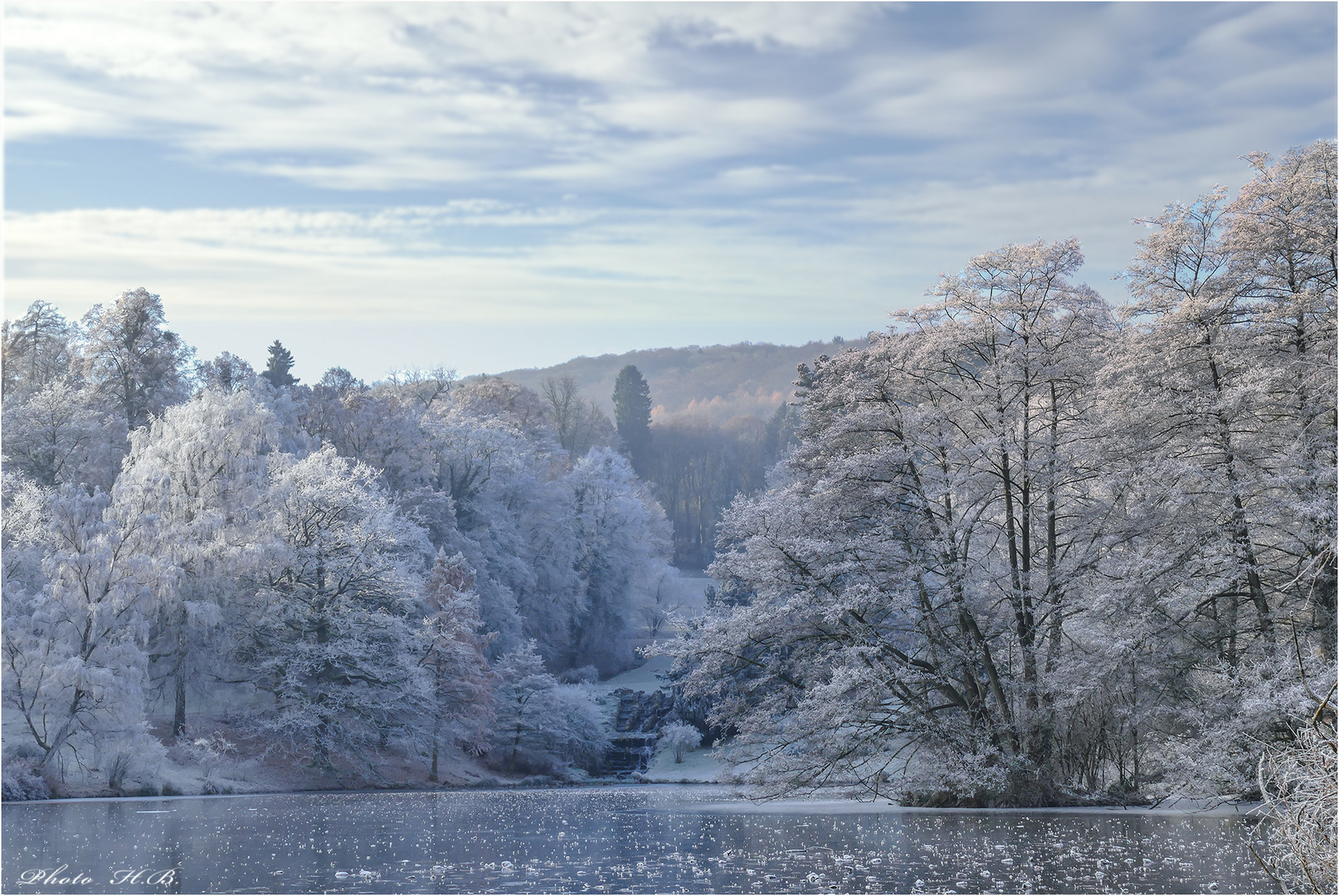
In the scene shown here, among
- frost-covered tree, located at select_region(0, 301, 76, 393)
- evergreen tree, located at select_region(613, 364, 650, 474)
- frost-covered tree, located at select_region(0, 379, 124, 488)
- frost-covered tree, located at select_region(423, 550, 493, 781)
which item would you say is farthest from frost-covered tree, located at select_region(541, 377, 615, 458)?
frost-covered tree, located at select_region(423, 550, 493, 781)

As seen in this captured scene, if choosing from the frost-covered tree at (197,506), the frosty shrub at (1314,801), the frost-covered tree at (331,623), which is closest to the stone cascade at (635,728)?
the frost-covered tree at (331,623)

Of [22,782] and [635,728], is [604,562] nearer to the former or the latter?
[635,728]

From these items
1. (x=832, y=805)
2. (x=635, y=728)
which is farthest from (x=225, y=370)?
(x=832, y=805)

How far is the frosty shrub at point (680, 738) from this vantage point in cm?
5012

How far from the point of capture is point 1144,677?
23.3 meters

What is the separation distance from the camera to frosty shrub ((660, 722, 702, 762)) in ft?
164

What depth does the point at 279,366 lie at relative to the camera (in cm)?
7694

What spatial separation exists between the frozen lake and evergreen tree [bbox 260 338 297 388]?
167ft

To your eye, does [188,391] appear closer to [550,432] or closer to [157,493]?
[157,493]

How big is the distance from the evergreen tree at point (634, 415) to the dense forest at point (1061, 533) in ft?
325

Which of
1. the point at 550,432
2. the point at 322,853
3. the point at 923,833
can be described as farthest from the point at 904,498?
the point at 550,432

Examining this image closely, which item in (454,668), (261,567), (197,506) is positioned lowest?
(454,668)

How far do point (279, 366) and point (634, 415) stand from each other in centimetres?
5554

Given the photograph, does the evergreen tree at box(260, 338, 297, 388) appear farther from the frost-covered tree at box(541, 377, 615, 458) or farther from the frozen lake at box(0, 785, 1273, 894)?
the frozen lake at box(0, 785, 1273, 894)
